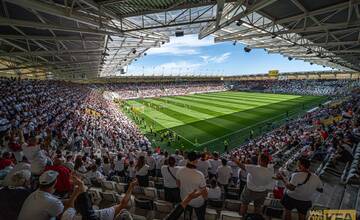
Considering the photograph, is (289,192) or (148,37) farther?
(148,37)

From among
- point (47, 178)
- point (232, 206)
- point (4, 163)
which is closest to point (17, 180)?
point (47, 178)

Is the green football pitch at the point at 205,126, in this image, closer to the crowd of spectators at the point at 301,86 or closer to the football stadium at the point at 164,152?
the football stadium at the point at 164,152

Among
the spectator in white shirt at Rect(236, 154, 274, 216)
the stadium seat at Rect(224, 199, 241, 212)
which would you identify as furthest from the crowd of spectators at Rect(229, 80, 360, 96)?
the spectator in white shirt at Rect(236, 154, 274, 216)

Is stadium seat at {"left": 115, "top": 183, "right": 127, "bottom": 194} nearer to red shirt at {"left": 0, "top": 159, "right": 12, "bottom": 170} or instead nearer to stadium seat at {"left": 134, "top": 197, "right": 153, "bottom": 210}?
stadium seat at {"left": 134, "top": 197, "right": 153, "bottom": 210}

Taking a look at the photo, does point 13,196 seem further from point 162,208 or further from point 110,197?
point 162,208

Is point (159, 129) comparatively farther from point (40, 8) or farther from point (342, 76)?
point (342, 76)

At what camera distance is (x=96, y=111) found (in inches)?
1152

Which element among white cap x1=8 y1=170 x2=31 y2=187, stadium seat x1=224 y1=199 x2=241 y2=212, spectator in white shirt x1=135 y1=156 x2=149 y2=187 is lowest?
stadium seat x1=224 y1=199 x2=241 y2=212

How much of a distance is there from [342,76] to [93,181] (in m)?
85.9

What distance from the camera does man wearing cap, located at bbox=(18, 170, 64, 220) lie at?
3105 mm

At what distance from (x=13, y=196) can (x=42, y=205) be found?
1035 millimetres

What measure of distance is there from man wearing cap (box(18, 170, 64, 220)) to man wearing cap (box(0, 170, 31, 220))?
676mm

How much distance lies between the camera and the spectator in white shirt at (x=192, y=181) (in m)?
4.38

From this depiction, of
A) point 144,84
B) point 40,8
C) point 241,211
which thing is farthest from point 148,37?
point 144,84
